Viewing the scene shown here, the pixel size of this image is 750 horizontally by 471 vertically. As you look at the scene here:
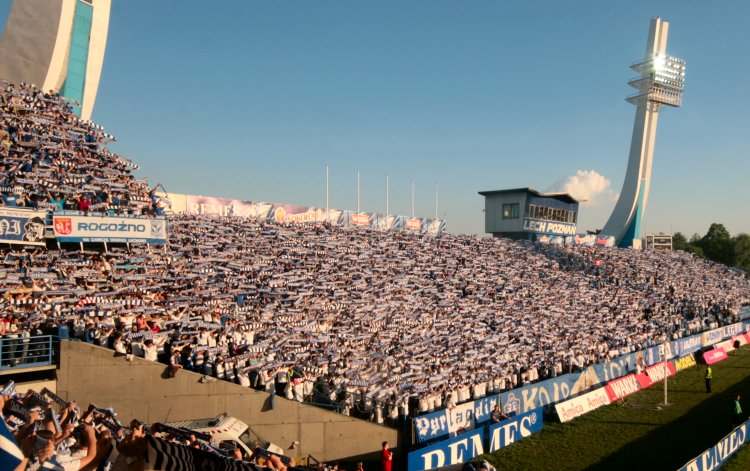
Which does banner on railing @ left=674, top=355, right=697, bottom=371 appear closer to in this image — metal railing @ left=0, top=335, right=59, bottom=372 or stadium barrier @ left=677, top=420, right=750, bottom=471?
stadium barrier @ left=677, top=420, right=750, bottom=471

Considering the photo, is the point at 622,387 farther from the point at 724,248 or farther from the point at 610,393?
the point at 724,248

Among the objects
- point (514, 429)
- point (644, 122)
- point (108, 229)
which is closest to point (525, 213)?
point (644, 122)

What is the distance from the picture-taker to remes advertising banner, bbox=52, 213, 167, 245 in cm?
1873

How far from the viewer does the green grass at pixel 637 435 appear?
53.8 ft

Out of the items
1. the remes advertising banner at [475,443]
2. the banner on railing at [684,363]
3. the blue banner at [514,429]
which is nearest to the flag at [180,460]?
the remes advertising banner at [475,443]

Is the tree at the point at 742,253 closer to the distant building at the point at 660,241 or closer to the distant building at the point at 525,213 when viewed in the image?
the distant building at the point at 660,241

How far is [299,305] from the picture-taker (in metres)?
23.2

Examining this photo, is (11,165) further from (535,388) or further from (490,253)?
(490,253)

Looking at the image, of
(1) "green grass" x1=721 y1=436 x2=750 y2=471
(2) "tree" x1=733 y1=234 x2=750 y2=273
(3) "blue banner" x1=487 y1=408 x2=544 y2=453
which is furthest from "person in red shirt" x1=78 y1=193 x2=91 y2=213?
(2) "tree" x1=733 y1=234 x2=750 y2=273

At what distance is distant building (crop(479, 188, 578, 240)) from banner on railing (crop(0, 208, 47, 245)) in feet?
127

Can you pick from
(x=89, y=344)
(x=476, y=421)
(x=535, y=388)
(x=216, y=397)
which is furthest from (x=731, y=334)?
(x=89, y=344)

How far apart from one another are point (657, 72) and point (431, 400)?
54.7 meters

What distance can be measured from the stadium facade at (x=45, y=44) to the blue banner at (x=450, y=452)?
25.4m

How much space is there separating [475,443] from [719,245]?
100825 millimetres
